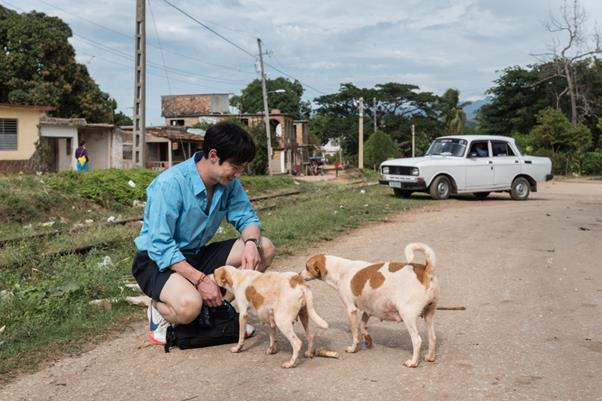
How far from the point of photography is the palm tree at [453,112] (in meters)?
75.6

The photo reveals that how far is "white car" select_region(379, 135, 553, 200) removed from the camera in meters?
17.1

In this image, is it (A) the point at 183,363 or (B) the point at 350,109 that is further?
(B) the point at 350,109

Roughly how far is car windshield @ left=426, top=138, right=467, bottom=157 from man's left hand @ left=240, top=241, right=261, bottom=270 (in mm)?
13757

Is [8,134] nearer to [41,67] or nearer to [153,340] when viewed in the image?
[41,67]

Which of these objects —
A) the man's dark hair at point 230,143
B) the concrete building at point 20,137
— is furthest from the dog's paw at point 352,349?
the concrete building at point 20,137

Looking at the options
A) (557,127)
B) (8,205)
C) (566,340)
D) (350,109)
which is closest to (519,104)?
(557,127)

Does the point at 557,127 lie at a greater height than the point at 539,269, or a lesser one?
greater

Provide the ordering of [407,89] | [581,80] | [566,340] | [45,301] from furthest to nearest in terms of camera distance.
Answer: [407,89], [581,80], [45,301], [566,340]

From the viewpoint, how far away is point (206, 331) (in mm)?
4426

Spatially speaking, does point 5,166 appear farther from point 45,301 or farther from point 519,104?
point 519,104

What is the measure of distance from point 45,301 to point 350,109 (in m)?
73.1

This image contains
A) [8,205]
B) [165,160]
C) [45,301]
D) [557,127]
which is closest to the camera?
[45,301]

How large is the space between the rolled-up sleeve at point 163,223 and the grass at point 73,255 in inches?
38.9

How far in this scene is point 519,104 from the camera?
59094 millimetres
